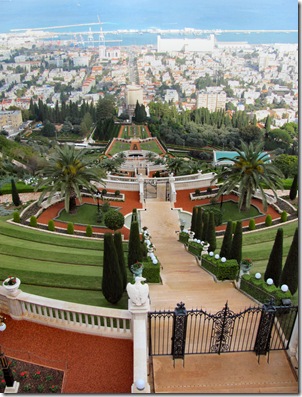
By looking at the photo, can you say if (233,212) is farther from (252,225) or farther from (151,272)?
(151,272)

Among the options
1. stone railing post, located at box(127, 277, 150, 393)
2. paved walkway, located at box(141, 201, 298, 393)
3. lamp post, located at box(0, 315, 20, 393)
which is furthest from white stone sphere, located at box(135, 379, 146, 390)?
lamp post, located at box(0, 315, 20, 393)

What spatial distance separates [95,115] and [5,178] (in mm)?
71356

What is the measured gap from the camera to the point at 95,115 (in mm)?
102938

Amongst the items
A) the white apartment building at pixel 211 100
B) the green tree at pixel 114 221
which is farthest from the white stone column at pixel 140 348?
the white apartment building at pixel 211 100

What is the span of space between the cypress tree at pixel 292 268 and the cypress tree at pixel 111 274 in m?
6.58

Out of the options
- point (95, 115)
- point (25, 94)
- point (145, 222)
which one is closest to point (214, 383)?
point (145, 222)

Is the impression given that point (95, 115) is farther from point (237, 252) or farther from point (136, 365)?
point (136, 365)

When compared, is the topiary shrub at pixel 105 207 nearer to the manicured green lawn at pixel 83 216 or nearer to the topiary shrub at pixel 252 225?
the manicured green lawn at pixel 83 216

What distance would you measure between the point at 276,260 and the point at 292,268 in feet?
3.30

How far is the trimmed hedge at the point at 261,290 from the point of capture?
1276cm

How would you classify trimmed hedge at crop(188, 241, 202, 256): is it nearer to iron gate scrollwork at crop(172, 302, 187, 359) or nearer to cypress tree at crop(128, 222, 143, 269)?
cypress tree at crop(128, 222, 143, 269)

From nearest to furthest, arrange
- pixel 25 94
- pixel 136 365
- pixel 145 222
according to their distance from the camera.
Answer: pixel 136 365 < pixel 145 222 < pixel 25 94

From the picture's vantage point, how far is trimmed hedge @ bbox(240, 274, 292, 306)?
41.9 feet

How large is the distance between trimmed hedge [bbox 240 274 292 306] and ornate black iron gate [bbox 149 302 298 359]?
2.65 feet
